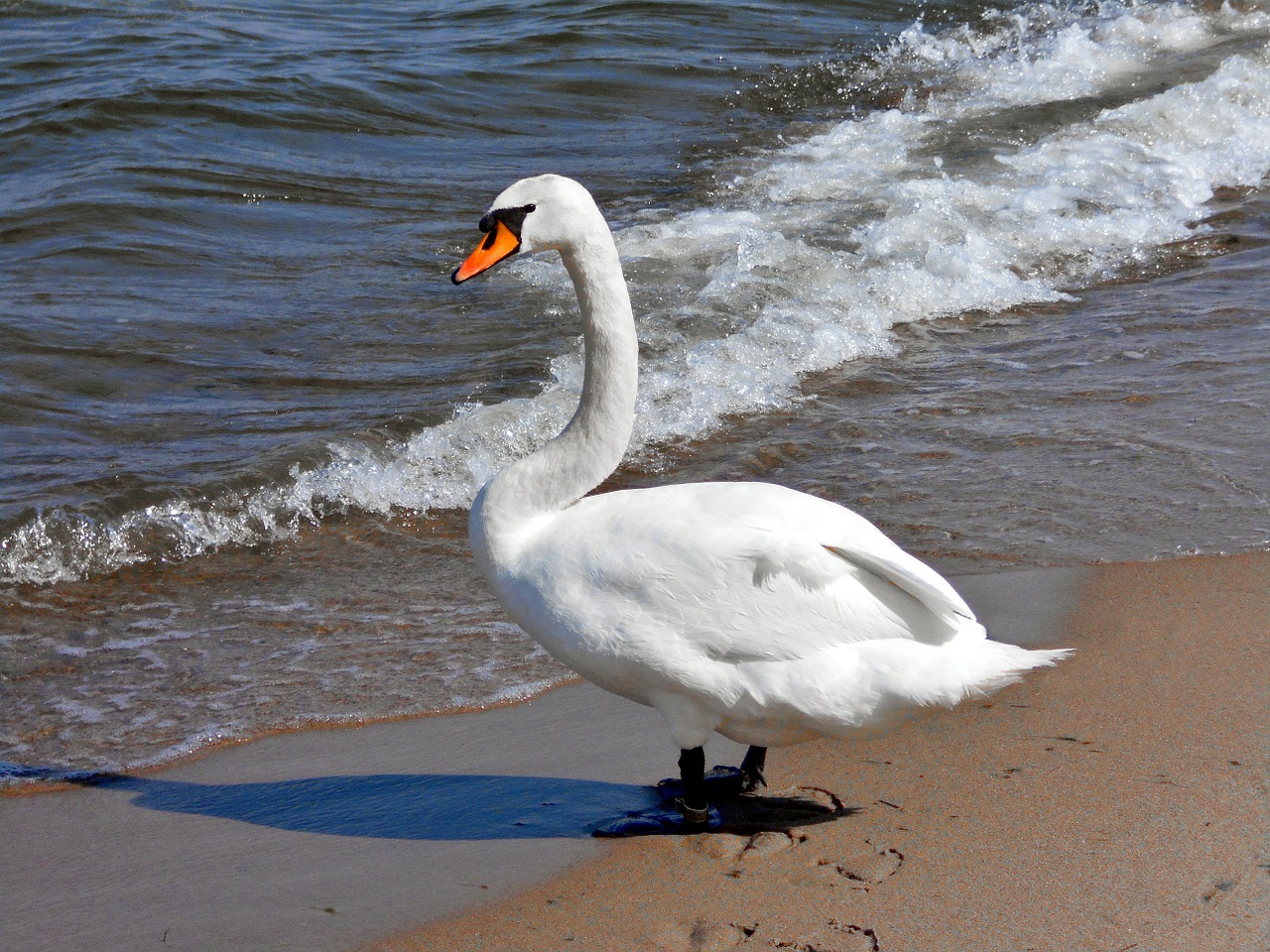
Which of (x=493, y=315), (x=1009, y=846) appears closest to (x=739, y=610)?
Answer: (x=1009, y=846)

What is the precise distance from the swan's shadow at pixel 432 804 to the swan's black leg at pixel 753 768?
0.04m

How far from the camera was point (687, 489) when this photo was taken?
11.4 ft

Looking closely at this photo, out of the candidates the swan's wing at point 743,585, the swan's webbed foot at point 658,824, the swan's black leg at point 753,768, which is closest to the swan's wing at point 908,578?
the swan's wing at point 743,585

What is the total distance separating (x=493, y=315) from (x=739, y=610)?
5098 mm

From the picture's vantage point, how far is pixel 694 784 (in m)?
3.38

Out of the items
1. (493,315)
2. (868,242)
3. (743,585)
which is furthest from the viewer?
(868,242)

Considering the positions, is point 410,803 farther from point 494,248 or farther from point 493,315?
point 493,315

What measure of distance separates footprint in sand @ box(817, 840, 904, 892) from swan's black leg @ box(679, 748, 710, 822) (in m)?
0.35

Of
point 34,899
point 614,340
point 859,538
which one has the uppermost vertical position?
point 614,340

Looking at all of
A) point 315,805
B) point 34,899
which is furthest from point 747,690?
point 34,899

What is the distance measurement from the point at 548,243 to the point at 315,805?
155 cm

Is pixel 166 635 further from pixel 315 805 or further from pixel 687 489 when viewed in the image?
pixel 687 489

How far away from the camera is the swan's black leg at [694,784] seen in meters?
3.38

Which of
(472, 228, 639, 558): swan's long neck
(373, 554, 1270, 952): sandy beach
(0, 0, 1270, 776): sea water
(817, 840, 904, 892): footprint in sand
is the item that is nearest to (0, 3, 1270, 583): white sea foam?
(0, 0, 1270, 776): sea water
